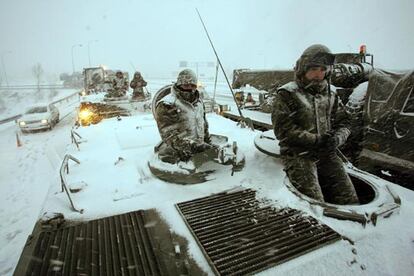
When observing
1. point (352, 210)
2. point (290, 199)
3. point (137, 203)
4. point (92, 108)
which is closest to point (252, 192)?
point (290, 199)

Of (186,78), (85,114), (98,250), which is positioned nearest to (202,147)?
(186,78)

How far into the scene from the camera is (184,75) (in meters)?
3.79

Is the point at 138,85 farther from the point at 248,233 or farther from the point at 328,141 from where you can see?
the point at 248,233

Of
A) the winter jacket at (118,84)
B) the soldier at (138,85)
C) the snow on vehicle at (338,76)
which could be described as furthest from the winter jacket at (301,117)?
the winter jacket at (118,84)

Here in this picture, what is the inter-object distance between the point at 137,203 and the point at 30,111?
1521 cm

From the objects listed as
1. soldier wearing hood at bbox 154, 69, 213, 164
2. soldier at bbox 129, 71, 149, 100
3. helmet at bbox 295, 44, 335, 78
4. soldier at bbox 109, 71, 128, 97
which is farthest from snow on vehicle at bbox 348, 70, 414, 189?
soldier at bbox 109, 71, 128, 97

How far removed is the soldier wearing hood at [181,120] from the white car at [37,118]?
12.9 meters

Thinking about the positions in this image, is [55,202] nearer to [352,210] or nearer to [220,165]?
[220,165]

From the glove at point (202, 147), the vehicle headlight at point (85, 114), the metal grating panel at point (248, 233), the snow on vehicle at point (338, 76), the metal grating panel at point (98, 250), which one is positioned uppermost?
the snow on vehicle at point (338, 76)

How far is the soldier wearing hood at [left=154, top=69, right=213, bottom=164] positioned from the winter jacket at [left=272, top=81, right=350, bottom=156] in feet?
3.58

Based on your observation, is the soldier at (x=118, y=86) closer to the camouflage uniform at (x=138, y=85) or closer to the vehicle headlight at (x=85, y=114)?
the camouflage uniform at (x=138, y=85)

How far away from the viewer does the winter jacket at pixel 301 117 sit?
3.06 meters

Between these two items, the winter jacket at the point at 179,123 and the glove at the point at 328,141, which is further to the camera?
the winter jacket at the point at 179,123

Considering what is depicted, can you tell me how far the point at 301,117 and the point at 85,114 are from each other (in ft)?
28.5
